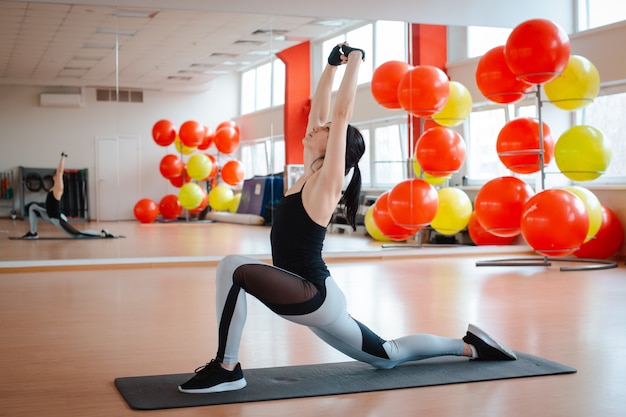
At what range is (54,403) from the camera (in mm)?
2531

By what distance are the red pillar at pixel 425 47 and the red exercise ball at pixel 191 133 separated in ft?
7.47

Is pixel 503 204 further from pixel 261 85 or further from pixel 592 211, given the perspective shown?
pixel 261 85

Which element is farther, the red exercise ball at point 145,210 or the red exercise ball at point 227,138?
the red exercise ball at point 227,138

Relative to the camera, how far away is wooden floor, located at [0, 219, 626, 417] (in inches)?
100

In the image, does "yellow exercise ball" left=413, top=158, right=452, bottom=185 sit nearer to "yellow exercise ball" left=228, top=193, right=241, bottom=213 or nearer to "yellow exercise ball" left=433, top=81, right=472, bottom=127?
"yellow exercise ball" left=433, top=81, right=472, bottom=127

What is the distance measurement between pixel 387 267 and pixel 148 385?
174 inches

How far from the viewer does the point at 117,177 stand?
7402 mm

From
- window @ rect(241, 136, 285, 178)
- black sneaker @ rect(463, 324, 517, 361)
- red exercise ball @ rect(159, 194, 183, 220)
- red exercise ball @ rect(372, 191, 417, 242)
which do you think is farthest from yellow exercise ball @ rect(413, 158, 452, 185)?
black sneaker @ rect(463, 324, 517, 361)

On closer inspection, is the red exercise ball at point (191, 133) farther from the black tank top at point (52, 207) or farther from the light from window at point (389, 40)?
the light from window at point (389, 40)

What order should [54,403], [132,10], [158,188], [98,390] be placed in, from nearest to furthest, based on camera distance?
[54,403] < [98,390] < [132,10] < [158,188]

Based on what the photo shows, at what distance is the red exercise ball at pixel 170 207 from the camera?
7.57 meters

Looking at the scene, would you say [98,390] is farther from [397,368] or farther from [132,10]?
[132,10]

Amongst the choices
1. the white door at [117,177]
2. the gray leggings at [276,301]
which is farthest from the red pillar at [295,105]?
the gray leggings at [276,301]

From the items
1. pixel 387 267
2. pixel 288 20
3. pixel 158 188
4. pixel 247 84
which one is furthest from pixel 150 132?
pixel 387 267
